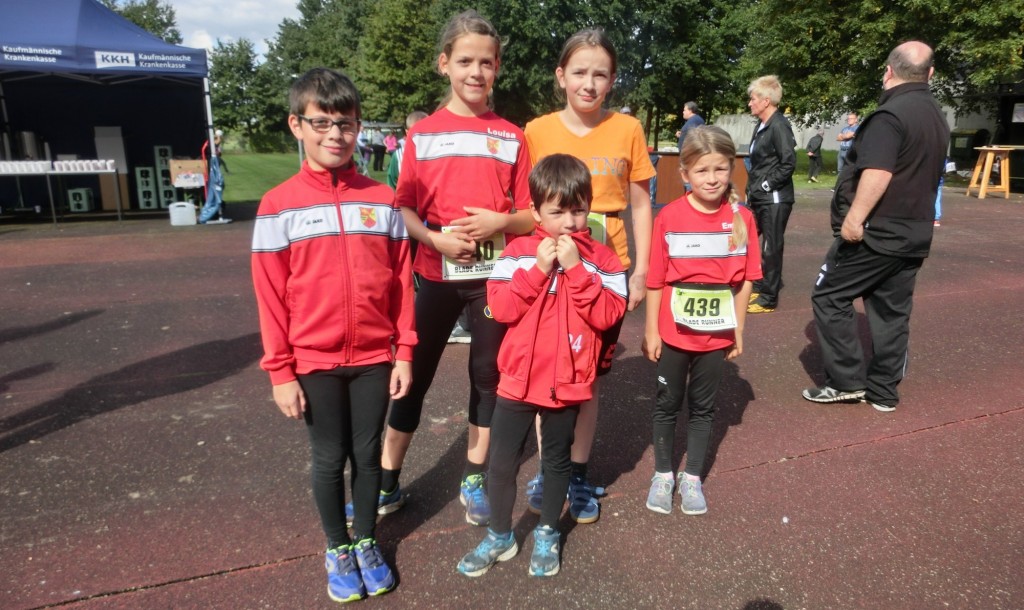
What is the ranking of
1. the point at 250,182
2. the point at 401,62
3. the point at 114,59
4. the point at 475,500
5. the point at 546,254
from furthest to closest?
the point at 401,62 < the point at 250,182 < the point at 114,59 < the point at 475,500 < the point at 546,254

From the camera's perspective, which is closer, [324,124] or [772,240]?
[324,124]

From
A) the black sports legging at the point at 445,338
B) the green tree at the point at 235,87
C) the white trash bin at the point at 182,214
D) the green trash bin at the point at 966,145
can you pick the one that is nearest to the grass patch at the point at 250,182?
the white trash bin at the point at 182,214

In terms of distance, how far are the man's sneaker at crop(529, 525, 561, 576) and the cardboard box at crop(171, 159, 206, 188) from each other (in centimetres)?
1239

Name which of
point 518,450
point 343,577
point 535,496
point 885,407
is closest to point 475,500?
point 535,496

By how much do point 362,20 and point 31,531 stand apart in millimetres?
66214

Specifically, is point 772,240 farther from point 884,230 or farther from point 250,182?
point 250,182

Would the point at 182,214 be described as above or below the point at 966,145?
below

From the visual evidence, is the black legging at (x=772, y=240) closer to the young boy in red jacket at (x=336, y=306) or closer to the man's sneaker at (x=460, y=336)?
the man's sneaker at (x=460, y=336)

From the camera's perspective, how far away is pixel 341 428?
98.1 inches

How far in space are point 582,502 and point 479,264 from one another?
1.20m

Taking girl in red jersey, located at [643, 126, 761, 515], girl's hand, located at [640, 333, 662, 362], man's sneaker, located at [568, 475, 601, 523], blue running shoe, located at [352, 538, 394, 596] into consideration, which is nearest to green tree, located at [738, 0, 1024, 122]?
girl in red jersey, located at [643, 126, 761, 515]

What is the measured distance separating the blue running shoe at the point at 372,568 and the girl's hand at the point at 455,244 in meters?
1.14

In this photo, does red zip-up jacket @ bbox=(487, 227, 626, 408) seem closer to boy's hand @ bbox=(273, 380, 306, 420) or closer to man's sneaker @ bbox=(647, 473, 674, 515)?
boy's hand @ bbox=(273, 380, 306, 420)

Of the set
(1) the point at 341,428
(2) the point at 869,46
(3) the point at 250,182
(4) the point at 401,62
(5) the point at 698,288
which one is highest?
(4) the point at 401,62
